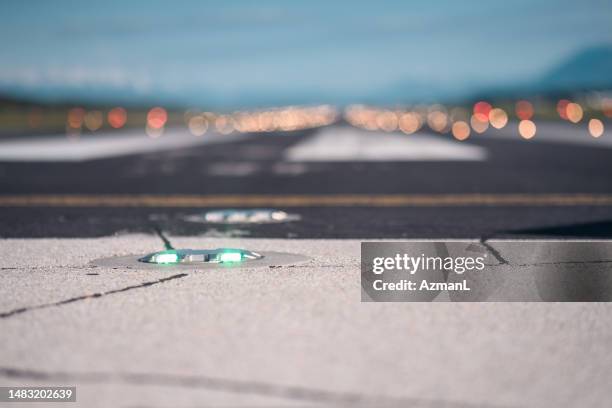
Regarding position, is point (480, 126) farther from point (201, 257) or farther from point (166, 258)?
point (166, 258)

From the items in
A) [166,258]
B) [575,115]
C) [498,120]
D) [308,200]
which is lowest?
[166,258]

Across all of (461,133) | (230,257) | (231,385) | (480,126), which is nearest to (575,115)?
(480,126)

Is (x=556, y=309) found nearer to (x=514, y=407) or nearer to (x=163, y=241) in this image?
(x=514, y=407)

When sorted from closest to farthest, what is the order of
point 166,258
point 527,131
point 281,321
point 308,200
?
1. point 281,321
2. point 166,258
3. point 308,200
4. point 527,131

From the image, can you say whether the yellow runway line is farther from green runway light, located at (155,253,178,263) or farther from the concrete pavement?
the concrete pavement

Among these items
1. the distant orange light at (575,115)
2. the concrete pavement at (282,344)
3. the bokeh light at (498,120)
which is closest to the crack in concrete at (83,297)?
the concrete pavement at (282,344)

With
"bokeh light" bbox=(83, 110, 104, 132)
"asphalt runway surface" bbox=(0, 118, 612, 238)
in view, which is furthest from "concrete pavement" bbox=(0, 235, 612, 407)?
"bokeh light" bbox=(83, 110, 104, 132)

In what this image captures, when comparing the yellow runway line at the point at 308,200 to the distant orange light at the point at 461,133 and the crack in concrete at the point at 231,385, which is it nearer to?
the crack in concrete at the point at 231,385
